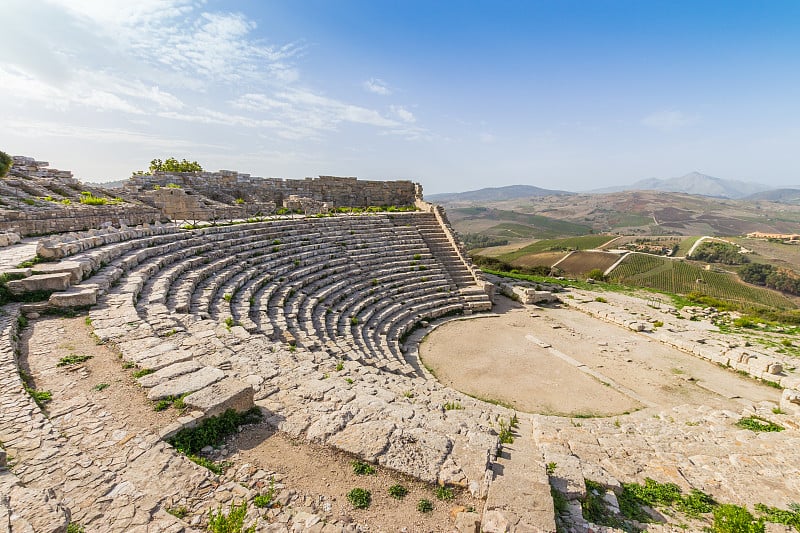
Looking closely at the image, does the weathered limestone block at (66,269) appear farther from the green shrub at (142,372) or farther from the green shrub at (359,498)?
the green shrub at (359,498)

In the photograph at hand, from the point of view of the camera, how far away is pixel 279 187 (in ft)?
84.9

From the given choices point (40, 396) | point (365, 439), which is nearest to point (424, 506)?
point (365, 439)

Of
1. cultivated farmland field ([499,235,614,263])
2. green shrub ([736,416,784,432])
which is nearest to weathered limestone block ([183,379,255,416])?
green shrub ([736,416,784,432])

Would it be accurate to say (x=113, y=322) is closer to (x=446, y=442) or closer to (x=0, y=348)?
(x=0, y=348)

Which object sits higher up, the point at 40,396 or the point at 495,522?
the point at 40,396

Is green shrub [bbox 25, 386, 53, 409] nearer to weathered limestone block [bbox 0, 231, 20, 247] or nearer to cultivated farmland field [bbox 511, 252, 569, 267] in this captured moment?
weathered limestone block [bbox 0, 231, 20, 247]

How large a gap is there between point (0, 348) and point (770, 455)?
1312 centimetres

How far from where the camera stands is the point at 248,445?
14.1 feet

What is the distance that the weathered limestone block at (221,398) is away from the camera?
448 centimetres

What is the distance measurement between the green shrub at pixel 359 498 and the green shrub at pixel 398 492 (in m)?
0.24

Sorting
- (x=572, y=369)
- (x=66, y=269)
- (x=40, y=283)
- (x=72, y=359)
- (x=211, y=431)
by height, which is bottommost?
(x=572, y=369)

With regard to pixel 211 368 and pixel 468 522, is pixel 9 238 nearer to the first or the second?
pixel 211 368

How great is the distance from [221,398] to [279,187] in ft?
77.2

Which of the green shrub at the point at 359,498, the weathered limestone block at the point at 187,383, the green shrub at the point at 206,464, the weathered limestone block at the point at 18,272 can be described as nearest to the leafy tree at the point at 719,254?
the green shrub at the point at 359,498
